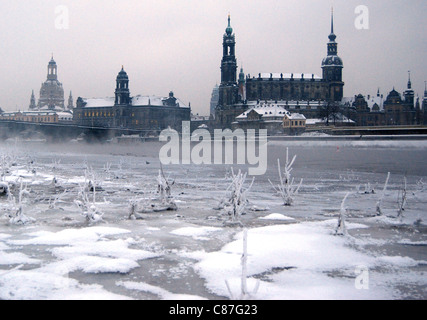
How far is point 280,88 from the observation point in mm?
118625

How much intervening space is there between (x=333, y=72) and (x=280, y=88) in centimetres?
1368

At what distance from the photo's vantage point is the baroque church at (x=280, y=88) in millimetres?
112688

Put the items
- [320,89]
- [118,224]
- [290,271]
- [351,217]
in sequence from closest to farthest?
1. [290,271]
2. [118,224]
3. [351,217]
4. [320,89]

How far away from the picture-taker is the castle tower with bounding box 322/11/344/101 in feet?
395

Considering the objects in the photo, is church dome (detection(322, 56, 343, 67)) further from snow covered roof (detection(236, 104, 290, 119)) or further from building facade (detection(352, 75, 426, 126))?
snow covered roof (detection(236, 104, 290, 119))

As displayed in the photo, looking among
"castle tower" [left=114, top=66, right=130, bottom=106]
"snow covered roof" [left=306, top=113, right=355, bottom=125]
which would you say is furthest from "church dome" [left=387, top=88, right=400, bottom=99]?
"castle tower" [left=114, top=66, right=130, bottom=106]

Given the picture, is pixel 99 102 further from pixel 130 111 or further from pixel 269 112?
pixel 269 112

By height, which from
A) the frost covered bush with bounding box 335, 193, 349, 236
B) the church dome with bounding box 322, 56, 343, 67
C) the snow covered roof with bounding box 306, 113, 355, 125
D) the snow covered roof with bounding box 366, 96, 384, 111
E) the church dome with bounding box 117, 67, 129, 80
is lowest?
the frost covered bush with bounding box 335, 193, 349, 236

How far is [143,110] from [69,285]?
121m

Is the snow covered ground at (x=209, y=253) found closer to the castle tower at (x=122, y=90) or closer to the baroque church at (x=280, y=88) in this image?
the baroque church at (x=280, y=88)

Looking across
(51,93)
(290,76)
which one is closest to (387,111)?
(290,76)
